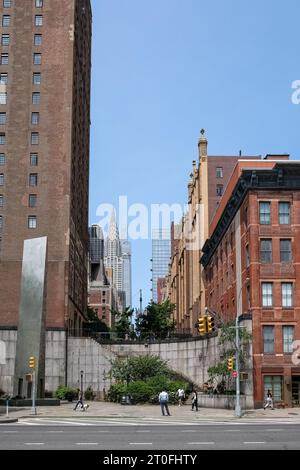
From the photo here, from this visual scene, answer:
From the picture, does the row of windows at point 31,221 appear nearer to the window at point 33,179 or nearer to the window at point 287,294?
the window at point 33,179

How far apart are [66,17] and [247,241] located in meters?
43.0

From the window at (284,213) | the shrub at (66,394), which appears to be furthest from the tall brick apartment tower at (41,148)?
the window at (284,213)

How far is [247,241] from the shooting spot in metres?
57.9

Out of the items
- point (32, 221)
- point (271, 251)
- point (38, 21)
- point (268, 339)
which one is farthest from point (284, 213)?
point (38, 21)

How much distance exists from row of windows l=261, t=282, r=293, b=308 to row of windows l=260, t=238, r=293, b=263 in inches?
77.7

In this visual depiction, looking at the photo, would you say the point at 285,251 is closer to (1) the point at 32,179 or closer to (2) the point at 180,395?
(2) the point at 180,395

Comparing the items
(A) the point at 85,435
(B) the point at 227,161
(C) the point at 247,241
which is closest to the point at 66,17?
(B) the point at 227,161

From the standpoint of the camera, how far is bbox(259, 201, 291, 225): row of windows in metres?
57.2

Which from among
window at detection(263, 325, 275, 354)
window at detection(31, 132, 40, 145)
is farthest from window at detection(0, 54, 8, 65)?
window at detection(263, 325, 275, 354)

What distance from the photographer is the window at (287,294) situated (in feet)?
183

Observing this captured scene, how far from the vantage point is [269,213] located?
188ft

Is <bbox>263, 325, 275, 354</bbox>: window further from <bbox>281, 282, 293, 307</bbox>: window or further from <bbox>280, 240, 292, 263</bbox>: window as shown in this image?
<bbox>280, 240, 292, 263</bbox>: window

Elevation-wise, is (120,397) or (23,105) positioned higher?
(23,105)

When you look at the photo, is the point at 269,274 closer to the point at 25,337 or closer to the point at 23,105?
the point at 25,337
